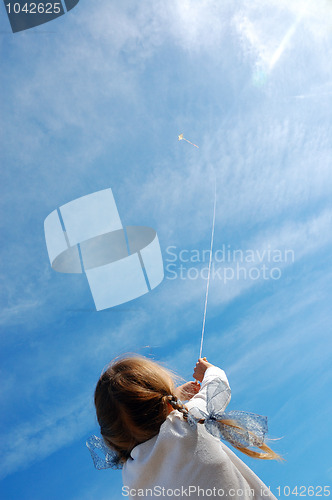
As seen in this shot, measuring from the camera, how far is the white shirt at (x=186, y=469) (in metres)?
1.32

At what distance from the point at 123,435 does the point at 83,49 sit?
179 inches

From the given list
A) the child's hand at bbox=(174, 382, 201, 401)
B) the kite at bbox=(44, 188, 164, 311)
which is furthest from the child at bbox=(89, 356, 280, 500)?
the kite at bbox=(44, 188, 164, 311)

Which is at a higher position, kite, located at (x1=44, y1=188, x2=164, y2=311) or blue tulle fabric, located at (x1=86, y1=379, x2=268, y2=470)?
blue tulle fabric, located at (x1=86, y1=379, x2=268, y2=470)

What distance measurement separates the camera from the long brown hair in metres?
1.43

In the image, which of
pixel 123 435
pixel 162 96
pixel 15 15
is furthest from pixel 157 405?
pixel 15 15

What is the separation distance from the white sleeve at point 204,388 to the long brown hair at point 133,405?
0.06m

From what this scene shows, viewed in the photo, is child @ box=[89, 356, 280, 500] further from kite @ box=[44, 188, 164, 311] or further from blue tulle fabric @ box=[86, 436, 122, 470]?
kite @ box=[44, 188, 164, 311]

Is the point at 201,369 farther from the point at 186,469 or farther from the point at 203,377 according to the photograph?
the point at 186,469

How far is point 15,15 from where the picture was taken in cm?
455

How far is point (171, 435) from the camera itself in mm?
1366

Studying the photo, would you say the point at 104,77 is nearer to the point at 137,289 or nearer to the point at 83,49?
the point at 83,49

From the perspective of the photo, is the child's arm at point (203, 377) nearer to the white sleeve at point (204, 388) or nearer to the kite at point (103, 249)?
the white sleeve at point (204, 388)

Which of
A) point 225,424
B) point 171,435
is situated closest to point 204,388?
point 225,424

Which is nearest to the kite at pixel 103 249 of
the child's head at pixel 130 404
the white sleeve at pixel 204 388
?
the white sleeve at pixel 204 388
